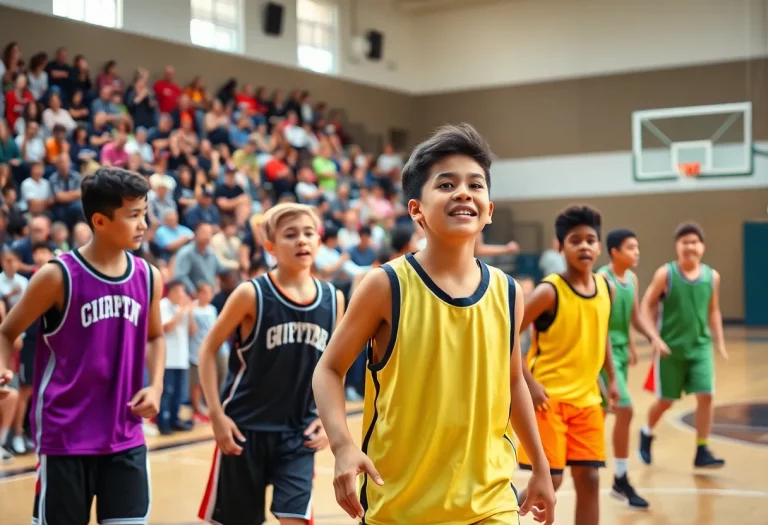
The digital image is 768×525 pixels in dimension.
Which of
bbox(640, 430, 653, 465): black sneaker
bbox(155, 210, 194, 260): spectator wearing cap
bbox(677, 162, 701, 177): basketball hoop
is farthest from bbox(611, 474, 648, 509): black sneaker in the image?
bbox(677, 162, 701, 177): basketball hoop

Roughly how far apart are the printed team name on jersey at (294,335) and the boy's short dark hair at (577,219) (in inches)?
54.6

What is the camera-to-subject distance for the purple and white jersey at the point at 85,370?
364 centimetres

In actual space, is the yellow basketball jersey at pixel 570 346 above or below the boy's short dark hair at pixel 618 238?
below

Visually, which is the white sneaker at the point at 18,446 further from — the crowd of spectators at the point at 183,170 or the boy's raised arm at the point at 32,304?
the boy's raised arm at the point at 32,304

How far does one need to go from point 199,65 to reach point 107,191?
14406mm

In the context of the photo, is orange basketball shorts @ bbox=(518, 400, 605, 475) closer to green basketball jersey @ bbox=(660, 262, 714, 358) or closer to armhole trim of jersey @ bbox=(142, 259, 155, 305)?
armhole trim of jersey @ bbox=(142, 259, 155, 305)

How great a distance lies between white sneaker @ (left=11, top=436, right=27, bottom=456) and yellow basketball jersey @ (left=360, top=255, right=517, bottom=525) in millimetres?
6262

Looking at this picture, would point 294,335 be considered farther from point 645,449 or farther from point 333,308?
point 645,449

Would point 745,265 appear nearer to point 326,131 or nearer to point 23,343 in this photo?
point 326,131

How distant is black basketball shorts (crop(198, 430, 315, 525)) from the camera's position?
3.98 m

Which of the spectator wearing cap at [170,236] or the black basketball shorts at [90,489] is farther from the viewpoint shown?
the spectator wearing cap at [170,236]

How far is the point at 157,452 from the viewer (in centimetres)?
823

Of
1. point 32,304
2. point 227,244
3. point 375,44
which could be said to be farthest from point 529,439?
point 375,44

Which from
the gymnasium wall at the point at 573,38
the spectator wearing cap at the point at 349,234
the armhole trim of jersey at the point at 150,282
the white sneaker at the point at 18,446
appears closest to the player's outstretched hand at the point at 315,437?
the armhole trim of jersey at the point at 150,282
